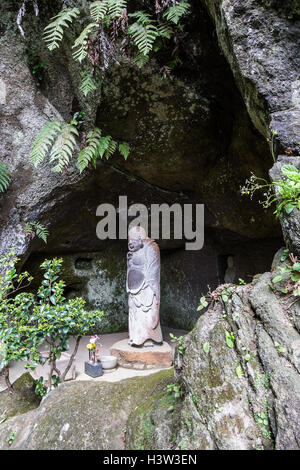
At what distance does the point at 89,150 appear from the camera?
473 cm

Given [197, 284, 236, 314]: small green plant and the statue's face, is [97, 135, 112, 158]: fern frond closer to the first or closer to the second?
the statue's face

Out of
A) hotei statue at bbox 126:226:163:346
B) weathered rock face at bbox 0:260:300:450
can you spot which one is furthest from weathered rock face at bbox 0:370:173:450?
hotei statue at bbox 126:226:163:346

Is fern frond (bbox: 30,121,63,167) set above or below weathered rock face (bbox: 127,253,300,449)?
above

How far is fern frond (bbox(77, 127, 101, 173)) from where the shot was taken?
4648 mm

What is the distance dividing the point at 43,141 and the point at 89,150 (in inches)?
25.8

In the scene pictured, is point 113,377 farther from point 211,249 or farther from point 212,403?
point 211,249

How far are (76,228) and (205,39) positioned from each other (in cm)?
410

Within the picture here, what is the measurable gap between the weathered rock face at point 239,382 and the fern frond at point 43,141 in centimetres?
318

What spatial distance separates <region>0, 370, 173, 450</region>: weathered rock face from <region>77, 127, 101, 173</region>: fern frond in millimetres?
3084

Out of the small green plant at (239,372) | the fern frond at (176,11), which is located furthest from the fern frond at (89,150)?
the small green plant at (239,372)

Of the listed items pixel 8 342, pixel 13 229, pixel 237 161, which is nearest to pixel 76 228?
pixel 13 229

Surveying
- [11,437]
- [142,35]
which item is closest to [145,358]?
[11,437]

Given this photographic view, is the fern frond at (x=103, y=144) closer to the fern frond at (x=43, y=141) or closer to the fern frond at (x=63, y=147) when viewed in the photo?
the fern frond at (x=63, y=147)

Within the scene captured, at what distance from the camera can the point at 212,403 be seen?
5.94 feet
